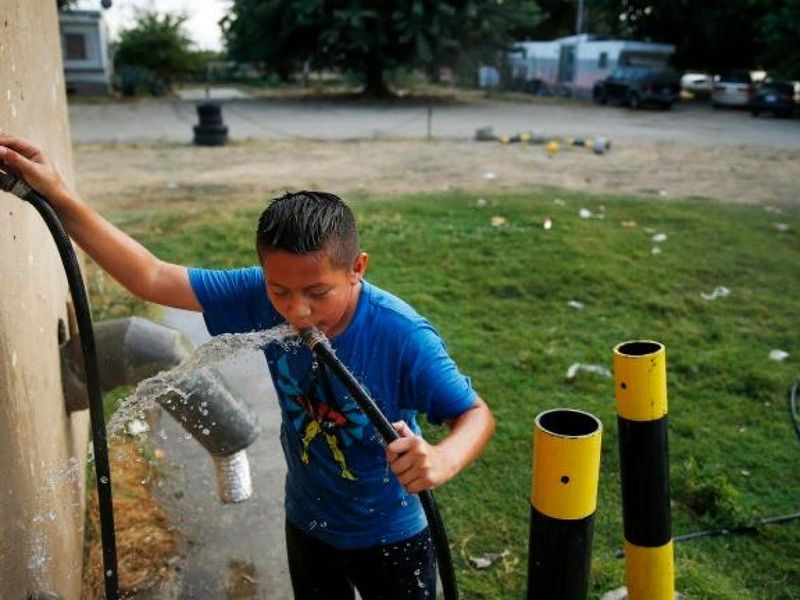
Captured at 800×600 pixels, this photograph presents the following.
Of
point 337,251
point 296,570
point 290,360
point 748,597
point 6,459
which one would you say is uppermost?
point 337,251

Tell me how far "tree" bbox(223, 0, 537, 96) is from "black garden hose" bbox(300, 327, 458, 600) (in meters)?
25.0

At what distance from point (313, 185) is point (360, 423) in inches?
354

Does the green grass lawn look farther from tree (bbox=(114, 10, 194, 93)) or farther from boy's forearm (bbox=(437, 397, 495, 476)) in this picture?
tree (bbox=(114, 10, 194, 93))

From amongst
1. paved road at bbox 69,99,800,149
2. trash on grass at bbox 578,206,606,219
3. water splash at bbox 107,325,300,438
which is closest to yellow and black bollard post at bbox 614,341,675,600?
water splash at bbox 107,325,300,438

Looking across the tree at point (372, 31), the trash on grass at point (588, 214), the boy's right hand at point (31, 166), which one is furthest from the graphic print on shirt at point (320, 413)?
the tree at point (372, 31)

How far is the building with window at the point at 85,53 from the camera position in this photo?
2845 centimetres

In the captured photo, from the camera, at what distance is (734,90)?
83.4ft

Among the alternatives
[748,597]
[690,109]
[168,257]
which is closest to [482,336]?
[748,597]

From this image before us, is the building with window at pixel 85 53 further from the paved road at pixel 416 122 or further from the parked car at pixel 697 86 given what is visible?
the parked car at pixel 697 86

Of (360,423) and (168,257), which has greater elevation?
(360,423)

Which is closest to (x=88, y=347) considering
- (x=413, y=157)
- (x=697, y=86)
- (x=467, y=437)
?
(x=467, y=437)

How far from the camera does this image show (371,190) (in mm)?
10125

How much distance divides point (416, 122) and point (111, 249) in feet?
63.6

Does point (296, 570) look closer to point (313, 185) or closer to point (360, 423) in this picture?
point (360, 423)
